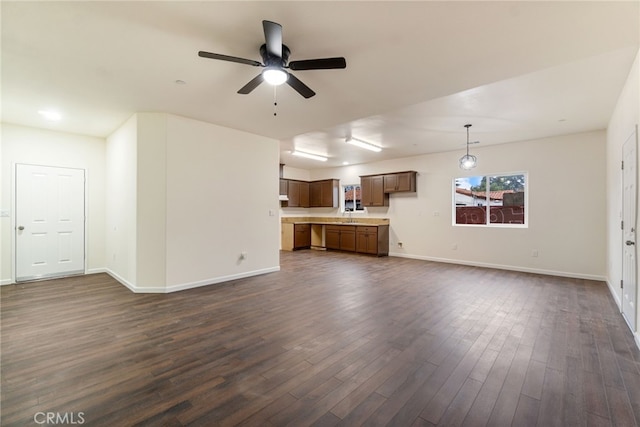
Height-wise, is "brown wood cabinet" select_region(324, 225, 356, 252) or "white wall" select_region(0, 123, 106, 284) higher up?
"white wall" select_region(0, 123, 106, 284)

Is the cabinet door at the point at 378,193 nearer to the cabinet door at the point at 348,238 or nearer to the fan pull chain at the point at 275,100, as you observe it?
the cabinet door at the point at 348,238

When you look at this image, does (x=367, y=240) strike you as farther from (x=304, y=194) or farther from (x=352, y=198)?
(x=304, y=194)

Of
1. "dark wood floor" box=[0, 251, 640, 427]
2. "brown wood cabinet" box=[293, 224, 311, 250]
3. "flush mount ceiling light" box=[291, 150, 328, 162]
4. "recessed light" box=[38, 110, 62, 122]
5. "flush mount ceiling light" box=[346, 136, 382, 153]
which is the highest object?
"flush mount ceiling light" box=[291, 150, 328, 162]

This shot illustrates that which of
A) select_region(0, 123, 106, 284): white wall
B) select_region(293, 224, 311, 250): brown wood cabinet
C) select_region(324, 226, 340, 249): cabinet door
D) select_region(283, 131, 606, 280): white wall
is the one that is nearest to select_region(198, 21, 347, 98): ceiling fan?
select_region(0, 123, 106, 284): white wall

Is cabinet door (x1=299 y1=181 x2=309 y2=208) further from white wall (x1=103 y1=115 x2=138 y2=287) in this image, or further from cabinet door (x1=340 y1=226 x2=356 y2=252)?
white wall (x1=103 y1=115 x2=138 y2=287)

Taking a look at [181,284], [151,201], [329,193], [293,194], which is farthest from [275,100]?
[293,194]

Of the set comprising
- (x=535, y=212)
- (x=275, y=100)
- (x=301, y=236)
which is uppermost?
(x=275, y=100)

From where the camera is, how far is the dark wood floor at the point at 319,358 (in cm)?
173

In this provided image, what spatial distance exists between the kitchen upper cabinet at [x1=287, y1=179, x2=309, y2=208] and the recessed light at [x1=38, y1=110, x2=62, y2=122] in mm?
5863

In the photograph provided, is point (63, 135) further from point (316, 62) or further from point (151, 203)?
point (316, 62)

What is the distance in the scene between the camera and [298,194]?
31.4 feet

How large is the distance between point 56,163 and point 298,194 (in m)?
6.12

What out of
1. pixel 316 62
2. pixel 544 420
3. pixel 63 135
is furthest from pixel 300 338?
pixel 63 135

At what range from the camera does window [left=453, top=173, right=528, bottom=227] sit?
233 inches
